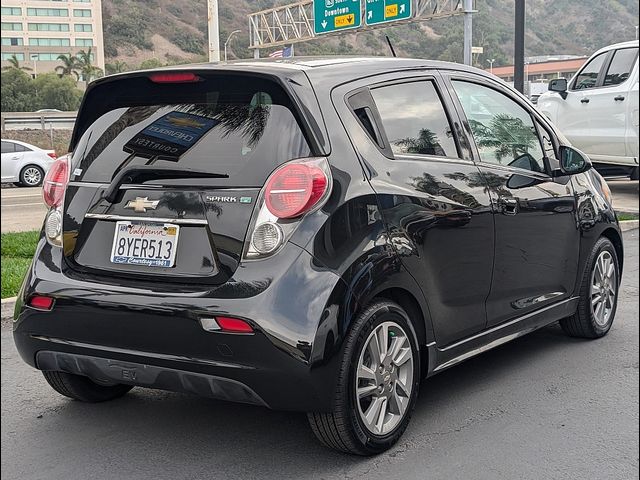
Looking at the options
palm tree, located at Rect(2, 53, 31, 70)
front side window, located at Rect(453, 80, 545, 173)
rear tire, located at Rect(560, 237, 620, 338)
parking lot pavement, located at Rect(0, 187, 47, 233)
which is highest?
palm tree, located at Rect(2, 53, 31, 70)

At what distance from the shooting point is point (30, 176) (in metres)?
23.0

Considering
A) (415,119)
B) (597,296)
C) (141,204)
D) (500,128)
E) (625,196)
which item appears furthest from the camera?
(625,196)

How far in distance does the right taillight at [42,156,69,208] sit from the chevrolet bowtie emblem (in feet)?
1.47

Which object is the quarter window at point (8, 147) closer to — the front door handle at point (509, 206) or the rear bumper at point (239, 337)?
the front door handle at point (509, 206)

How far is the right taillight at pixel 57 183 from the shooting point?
390cm

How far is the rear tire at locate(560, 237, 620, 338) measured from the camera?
5.29 metres

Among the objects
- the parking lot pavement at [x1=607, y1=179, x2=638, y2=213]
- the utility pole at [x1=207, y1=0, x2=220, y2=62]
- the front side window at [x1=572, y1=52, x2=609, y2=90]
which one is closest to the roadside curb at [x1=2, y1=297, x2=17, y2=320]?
the utility pole at [x1=207, y1=0, x2=220, y2=62]

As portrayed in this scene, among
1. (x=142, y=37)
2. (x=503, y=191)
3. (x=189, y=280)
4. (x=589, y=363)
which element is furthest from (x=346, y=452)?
(x=142, y=37)

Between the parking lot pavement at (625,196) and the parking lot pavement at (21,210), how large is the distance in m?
8.40

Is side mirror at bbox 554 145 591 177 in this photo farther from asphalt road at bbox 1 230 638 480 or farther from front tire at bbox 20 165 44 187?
front tire at bbox 20 165 44 187

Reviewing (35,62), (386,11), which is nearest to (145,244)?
(35,62)

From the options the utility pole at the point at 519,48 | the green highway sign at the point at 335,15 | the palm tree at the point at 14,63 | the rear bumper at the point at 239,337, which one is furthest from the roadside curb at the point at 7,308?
the green highway sign at the point at 335,15

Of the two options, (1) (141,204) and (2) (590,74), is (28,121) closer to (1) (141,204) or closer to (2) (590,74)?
(2) (590,74)

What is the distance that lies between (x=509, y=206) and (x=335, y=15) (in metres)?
16.1
